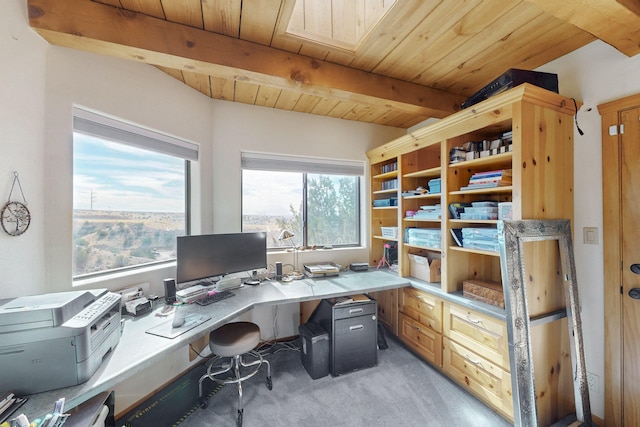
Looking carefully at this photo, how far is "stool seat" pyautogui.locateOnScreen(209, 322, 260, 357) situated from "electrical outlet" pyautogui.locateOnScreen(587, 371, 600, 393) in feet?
7.59

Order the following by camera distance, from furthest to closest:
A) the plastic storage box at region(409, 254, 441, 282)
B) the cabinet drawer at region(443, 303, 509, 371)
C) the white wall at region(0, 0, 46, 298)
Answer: the plastic storage box at region(409, 254, 441, 282), the cabinet drawer at region(443, 303, 509, 371), the white wall at region(0, 0, 46, 298)

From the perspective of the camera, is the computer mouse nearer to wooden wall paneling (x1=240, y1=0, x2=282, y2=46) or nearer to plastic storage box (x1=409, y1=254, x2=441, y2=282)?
wooden wall paneling (x1=240, y1=0, x2=282, y2=46)

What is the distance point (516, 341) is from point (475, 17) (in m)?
1.91

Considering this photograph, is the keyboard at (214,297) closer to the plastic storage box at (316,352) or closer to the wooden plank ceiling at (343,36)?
the plastic storage box at (316,352)

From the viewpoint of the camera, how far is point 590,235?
1.60 m

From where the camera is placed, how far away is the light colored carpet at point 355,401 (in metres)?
1.65

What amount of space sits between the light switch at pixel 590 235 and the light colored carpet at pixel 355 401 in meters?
1.36

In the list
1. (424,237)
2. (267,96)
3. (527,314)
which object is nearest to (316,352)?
(424,237)

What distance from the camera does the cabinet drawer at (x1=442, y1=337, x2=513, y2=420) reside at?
5.27 ft

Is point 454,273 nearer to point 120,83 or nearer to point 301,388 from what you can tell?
point 301,388

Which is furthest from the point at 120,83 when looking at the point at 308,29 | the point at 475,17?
the point at 475,17

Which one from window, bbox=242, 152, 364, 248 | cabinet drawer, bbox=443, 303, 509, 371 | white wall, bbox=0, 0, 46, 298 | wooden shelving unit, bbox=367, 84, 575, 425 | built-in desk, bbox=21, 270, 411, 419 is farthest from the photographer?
window, bbox=242, 152, 364, 248

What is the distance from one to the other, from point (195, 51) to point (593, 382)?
11.1 feet

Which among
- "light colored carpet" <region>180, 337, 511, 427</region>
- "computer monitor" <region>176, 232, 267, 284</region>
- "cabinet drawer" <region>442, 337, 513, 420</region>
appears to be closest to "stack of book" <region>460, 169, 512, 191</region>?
"cabinet drawer" <region>442, 337, 513, 420</region>
